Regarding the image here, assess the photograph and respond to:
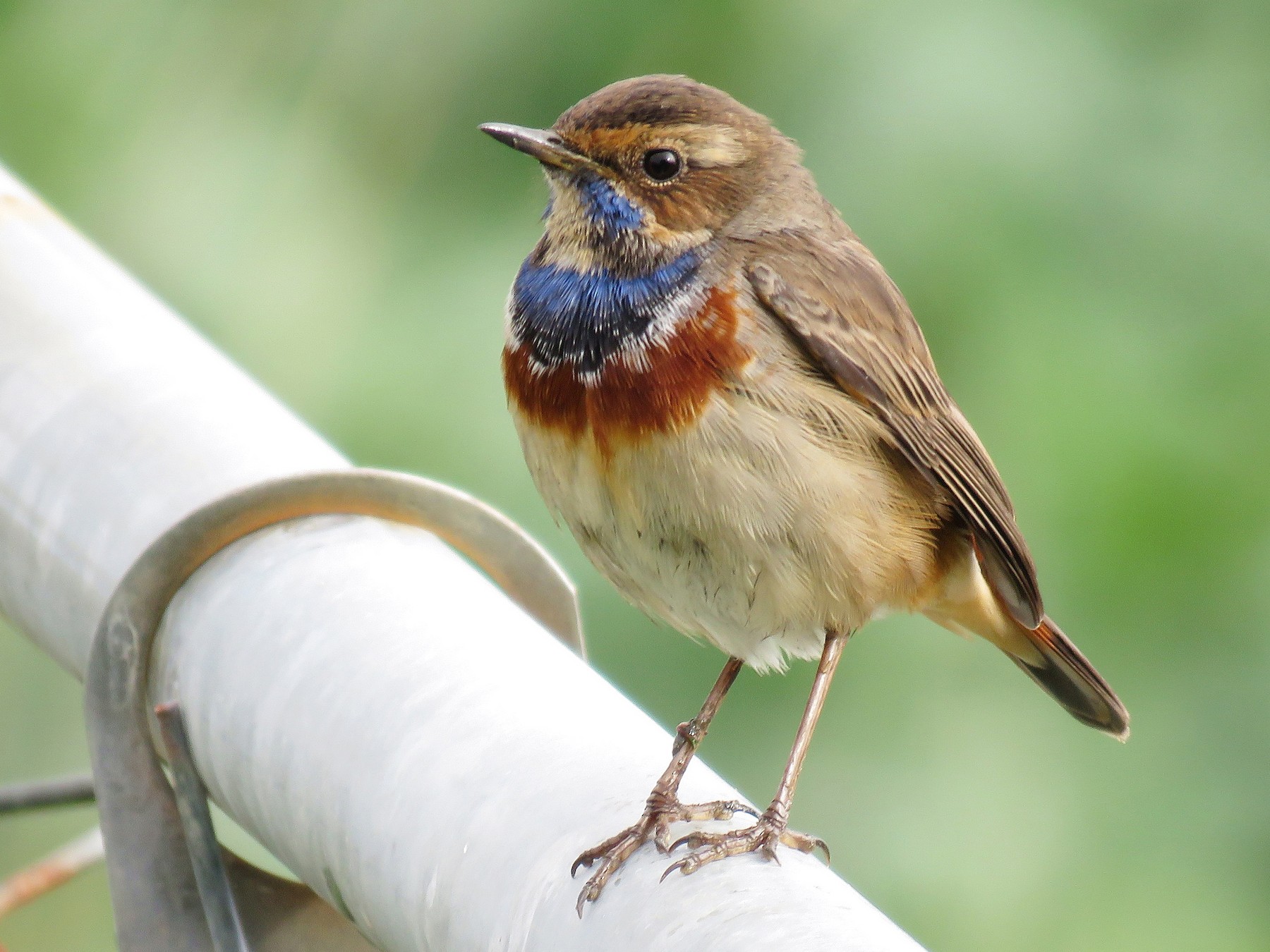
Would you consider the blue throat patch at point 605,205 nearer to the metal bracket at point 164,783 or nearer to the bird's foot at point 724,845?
the metal bracket at point 164,783

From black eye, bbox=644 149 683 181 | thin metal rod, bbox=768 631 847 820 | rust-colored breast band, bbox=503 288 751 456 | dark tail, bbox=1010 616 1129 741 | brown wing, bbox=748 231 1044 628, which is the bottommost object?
thin metal rod, bbox=768 631 847 820

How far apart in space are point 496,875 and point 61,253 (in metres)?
1.10

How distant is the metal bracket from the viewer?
172 cm

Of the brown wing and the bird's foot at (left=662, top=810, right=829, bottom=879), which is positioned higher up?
the brown wing

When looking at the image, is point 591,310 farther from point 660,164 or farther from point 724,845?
point 724,845

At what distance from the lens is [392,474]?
6.10 ft

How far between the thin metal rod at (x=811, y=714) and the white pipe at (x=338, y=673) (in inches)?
26.1

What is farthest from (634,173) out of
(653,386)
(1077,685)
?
(1077,685)

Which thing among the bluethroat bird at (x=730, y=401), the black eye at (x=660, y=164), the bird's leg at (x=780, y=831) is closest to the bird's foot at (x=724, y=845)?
the bird's leg at (x=780, y=831)

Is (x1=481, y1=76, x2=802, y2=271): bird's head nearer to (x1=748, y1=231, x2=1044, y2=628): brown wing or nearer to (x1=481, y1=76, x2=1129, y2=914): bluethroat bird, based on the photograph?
(x1=481, y1=76, x2=1129, y2=914): bluethroat bird

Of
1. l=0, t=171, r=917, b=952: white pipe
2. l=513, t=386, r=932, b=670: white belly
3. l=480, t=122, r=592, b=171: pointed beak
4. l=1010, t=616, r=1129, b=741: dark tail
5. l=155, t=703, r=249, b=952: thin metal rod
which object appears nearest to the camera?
l=0, t=171, r=917, b=952: white pipe

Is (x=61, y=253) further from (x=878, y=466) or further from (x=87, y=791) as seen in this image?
(x=878, y=466)

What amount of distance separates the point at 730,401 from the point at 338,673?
91 centimetres

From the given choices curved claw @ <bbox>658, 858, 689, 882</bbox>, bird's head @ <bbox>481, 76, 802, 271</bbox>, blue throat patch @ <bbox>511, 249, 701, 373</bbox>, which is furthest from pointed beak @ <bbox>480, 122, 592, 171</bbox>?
curved claw @ <bbox>658, 858, 689, 882</bbox>
